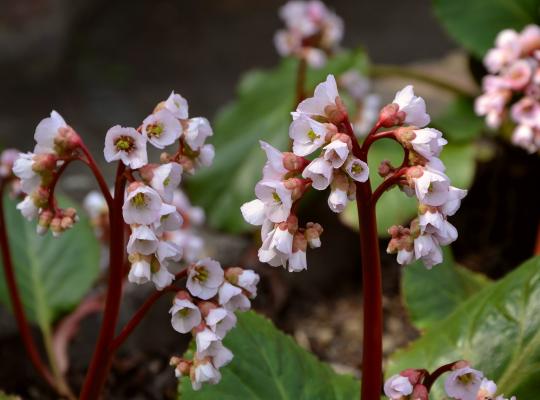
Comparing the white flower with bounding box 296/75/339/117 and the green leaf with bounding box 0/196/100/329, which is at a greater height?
the white flower with bounding box 296/75/339/117

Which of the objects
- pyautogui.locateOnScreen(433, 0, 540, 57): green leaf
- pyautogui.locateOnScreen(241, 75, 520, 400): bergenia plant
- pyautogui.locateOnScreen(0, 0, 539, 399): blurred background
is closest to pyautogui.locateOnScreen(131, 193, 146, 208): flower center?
pyautogui.locateOnScreen(241, 75, 520, 400): bergenia plant

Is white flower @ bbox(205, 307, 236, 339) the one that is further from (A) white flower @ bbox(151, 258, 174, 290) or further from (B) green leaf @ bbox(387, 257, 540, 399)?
(B) green leaf @ bbox(387, 257, 540, 399)

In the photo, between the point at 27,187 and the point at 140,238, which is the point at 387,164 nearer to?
the point at 140,238

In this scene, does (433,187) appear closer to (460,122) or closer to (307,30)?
(307,30)

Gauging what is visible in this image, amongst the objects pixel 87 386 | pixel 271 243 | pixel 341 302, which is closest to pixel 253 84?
pixel 341 302

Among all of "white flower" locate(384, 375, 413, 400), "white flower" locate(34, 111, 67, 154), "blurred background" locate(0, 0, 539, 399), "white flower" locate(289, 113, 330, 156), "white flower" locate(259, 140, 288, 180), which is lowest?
"blurred background" locate(0, 0, 539, 399)

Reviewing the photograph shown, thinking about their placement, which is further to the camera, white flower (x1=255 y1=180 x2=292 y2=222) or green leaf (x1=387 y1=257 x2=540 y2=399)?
green leaf (x1=387 y1=257 x2=540 y2=399)

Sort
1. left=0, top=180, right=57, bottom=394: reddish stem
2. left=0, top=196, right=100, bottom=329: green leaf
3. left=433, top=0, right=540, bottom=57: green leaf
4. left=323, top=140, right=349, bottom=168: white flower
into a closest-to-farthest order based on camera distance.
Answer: left=323, top=140, right=349, bottom=168: white flower, left=0, top=180, right=57, bottom=394: reddish stem, left=0, top=196, right=100, bottom=329: green leaf, left=433, top=0, right=540, bottom=57: green leaf
